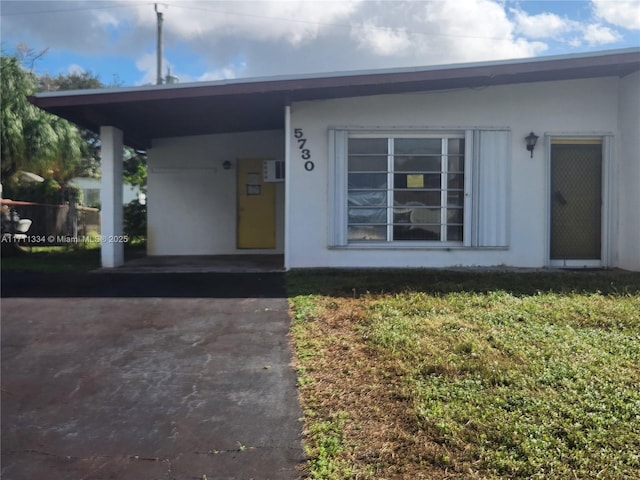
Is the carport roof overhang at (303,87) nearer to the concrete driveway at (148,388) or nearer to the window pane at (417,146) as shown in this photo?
the window pane at (417,146)

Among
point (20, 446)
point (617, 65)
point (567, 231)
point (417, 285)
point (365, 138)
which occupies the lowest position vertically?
point (20, 446)

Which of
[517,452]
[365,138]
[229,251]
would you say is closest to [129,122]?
[229,251]

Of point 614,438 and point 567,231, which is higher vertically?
point 567,231

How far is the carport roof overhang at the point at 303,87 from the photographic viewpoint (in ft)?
25.0

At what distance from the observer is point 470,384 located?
3.52 metres

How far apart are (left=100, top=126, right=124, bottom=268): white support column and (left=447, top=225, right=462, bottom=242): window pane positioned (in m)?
5.71

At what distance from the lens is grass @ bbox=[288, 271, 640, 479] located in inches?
105

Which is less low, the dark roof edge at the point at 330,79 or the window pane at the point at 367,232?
the dark roof edge at the point at 330,79

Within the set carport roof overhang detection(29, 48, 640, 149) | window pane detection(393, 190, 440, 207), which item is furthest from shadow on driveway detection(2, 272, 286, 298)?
carport roof overhang detection(29, 48, 640, 149)

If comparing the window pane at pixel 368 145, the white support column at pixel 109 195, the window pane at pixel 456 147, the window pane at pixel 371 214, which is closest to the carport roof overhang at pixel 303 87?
the white support column at pixel 109 195

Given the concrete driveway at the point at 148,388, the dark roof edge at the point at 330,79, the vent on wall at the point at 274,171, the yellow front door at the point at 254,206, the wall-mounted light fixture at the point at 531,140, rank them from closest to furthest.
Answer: the concrete driveway at the point at 148,388 → the dark roof edge at the point at 330,79 → the wall-mounted light fixture at the point at 531,140 → the vent on wall at the point at 274,171 → the yellow front door at the point at 254,206

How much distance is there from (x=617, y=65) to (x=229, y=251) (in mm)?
7981

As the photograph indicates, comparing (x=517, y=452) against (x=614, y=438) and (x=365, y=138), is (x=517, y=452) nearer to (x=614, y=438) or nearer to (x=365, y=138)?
(x=614, y=438)

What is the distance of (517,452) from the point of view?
268cm
